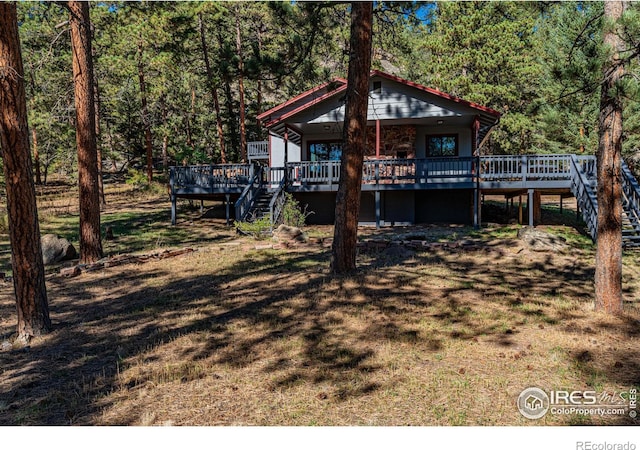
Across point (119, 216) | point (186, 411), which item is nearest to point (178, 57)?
point (119, 216)

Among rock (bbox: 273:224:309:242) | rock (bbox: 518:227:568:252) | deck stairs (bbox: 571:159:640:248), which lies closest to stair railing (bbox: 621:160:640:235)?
deck stairs (bbox: 571:159:640:248)

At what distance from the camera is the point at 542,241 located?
38.6 ft

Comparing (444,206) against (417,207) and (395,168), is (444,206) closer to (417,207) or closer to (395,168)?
(417,207)

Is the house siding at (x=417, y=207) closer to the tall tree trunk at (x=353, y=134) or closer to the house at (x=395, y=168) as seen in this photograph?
the house at (x=395, y=168)

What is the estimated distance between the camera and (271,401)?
392cm

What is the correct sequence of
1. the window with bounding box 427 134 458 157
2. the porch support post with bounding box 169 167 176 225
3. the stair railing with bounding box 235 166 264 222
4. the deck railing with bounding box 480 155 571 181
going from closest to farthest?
the deck railing with bounding box 480 155 571 181 → the stair railing with bounding box 235 166 264 222 → the porch support post with bounding box 169 167 176 225 → the window with bounding box 427 134 458 157

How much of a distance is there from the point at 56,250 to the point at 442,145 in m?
15.3

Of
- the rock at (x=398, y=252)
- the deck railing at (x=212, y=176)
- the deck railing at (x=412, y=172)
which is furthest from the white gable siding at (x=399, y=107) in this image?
the rock at (x=398, y=252)

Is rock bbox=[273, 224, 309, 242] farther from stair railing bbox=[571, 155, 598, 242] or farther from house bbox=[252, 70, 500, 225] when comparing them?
stair railing bbox=[571, 155, 598, 242]

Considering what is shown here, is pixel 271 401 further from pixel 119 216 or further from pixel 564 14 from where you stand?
pixel 119 216

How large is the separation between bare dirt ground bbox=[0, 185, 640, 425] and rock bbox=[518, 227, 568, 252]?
144 cm

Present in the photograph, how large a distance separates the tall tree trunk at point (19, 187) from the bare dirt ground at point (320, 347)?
1.64ft

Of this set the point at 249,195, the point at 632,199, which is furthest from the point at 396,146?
the point at 632,199

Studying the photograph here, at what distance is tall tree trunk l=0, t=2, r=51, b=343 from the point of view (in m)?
5.79
